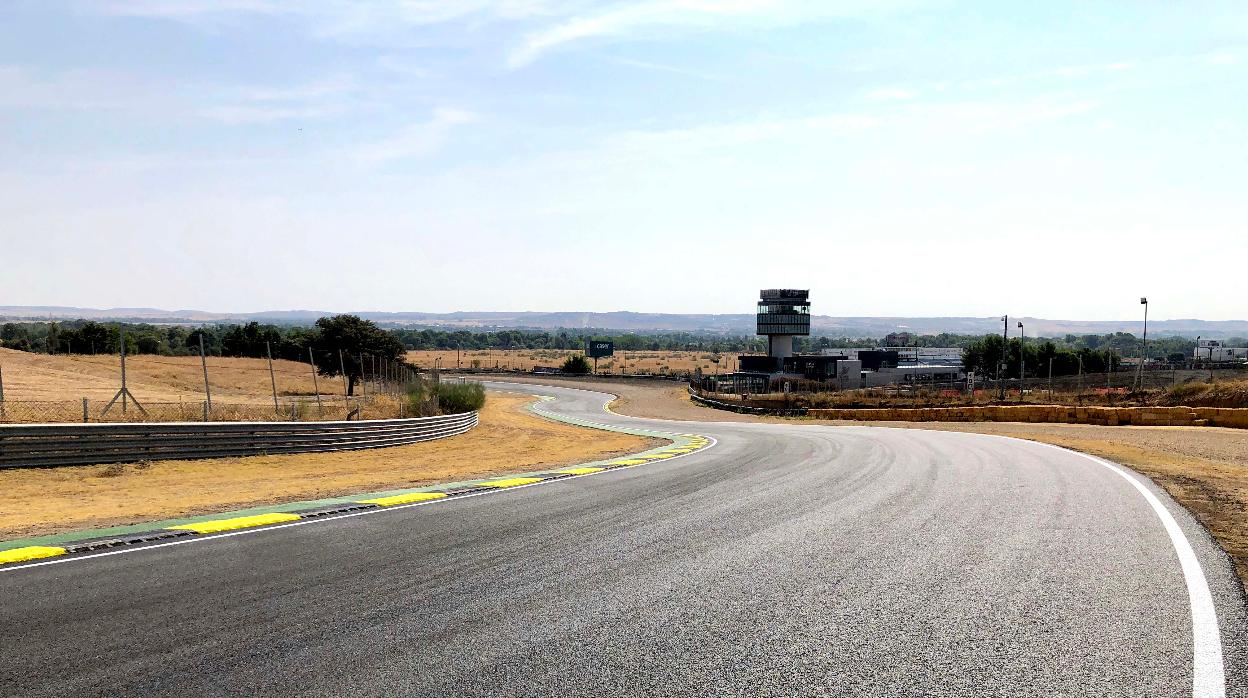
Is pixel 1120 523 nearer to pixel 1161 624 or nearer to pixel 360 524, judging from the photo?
pixel 1161 624

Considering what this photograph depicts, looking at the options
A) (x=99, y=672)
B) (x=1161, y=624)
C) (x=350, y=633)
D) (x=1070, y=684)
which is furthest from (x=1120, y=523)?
(x=99, y=672)

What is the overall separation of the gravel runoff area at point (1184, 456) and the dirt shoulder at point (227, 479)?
13.6 m

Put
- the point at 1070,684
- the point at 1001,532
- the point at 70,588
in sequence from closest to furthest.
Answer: the point at 1070,684 → the point at 70,588 → the point at 1001,532

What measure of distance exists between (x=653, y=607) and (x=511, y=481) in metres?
10.4

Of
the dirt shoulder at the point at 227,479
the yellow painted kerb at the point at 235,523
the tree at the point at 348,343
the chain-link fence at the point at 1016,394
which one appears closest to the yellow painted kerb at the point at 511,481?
the dirt shoulder at the point at 227,479

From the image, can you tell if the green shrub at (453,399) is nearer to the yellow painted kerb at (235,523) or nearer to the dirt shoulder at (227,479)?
the dirt shoulder at (227,479)

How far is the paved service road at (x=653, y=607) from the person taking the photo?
19.1 ft

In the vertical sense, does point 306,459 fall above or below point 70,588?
below

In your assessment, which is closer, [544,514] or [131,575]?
[131,575]

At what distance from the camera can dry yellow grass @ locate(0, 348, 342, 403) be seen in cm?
4031

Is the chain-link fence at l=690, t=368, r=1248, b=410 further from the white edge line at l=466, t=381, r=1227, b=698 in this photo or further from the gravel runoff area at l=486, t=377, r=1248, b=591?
the white edge line at l=466, t=381, r=1227, b=698

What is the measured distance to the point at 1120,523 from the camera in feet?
37.3

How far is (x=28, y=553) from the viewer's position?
9.89 meters

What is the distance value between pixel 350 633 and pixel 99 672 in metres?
1.71
